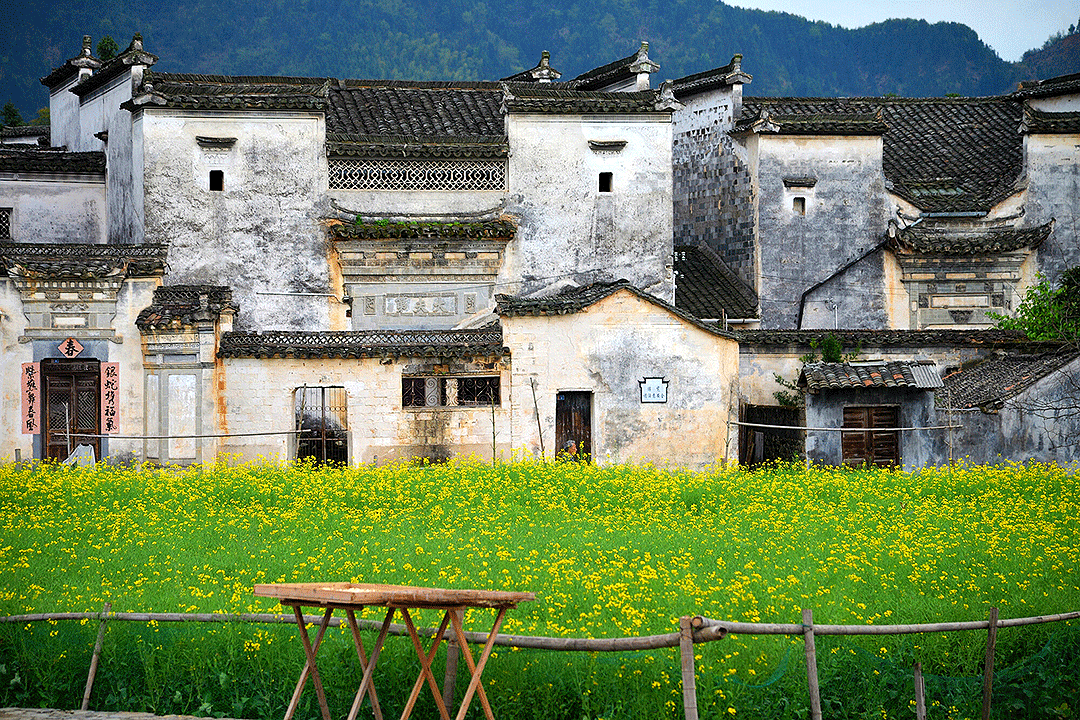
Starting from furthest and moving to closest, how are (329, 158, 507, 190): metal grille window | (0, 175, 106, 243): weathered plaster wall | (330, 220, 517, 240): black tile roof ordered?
(0, 175, 106, 243): weathered plaster wall → (329, 158, 507, 190): metal grille window → (330, 220, 517, 240): black tile roof

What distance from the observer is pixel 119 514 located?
16.4m

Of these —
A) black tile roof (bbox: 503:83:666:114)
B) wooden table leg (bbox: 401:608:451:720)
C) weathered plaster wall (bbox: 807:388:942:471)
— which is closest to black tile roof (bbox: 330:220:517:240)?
black tile roof (bbox: 503:83:666:114)

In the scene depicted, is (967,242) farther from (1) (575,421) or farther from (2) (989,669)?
(2) (989,669)

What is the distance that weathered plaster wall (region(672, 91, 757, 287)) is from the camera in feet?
96.8

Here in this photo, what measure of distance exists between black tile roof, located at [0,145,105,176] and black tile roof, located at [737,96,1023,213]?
1459 cm

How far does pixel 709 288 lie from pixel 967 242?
569 cm

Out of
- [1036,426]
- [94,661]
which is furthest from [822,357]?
[94,661]

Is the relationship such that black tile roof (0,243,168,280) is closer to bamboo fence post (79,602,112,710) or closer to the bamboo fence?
the bamboo fence

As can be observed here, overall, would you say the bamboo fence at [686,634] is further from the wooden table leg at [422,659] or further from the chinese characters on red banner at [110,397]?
the chinese characters on red banner at [110,397]

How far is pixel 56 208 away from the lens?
28500 millimetres

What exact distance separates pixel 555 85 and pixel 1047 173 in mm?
11441

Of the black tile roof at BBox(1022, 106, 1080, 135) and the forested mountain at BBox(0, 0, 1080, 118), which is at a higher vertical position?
the forested mountain at BBox(0, 0, 1080, 118)

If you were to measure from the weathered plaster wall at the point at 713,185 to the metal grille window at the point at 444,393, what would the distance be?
9503mm

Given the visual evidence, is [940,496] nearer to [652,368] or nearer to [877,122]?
[652,368]
